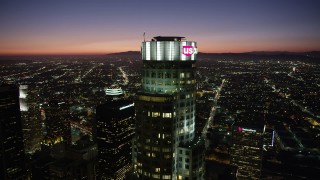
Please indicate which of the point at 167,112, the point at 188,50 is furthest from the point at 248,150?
the point at 188,50

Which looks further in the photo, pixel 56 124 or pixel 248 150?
pixel 56 124

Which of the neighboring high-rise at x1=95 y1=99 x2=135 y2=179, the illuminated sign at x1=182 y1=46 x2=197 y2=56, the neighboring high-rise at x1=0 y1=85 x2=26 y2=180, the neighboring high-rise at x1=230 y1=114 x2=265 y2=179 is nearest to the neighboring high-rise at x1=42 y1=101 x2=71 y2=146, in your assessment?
the neighboring high-rise at x1=95 y1=99 x2=135 y2=179

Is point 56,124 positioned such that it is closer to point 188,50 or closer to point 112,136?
point 112,136

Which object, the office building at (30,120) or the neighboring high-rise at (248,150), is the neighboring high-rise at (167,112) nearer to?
the neighboring high-rise at (248,150)

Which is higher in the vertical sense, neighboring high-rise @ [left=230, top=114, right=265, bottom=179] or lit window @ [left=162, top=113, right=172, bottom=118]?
lit window @ [left=162, top=113, right=172, bottom=118]

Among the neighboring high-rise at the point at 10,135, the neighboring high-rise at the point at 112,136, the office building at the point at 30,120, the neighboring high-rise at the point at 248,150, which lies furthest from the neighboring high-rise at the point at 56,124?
the neighboring high-rise at the point at 248,150

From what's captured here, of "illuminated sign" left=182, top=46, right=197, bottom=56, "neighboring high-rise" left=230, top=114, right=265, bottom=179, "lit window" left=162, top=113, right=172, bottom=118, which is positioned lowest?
"neighboring high-rise" left=230, top=114, right=265, bottom=179

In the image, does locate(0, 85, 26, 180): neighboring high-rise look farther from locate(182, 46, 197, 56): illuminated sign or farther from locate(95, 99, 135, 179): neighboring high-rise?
locate(182, 46, 197, 56): illuminated sign
